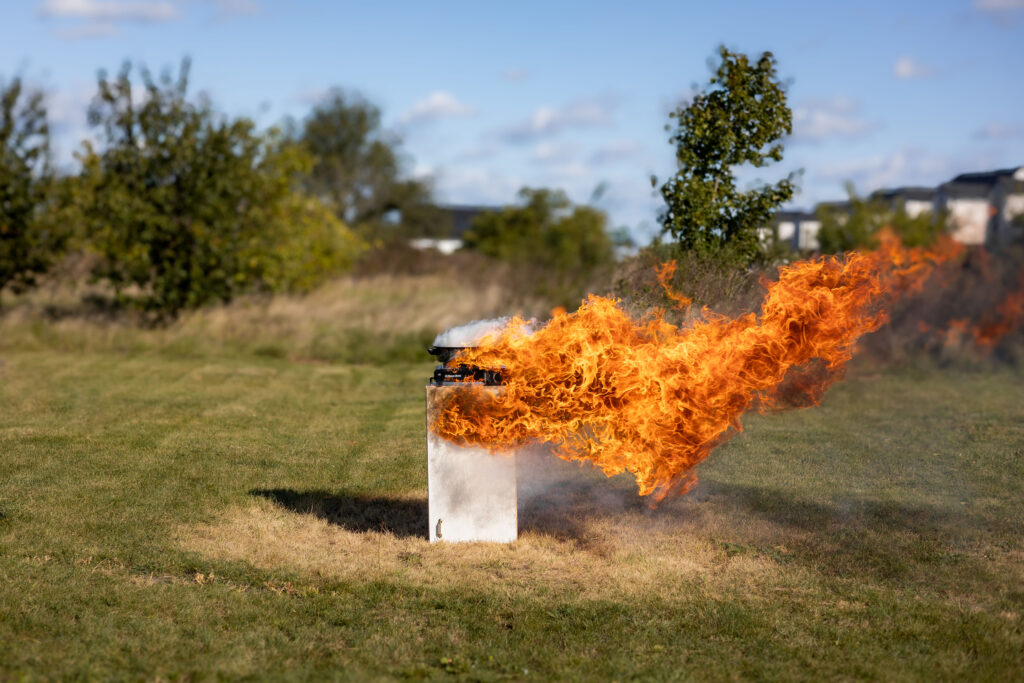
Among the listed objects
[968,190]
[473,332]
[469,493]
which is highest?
[968,190]

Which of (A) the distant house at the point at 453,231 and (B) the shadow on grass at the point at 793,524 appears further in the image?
(A) the distant house at the point at 453,231

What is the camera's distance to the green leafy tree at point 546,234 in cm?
3266

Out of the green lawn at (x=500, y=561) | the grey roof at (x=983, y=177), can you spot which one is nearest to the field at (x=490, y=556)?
the green lawn at (x=500, y=561)

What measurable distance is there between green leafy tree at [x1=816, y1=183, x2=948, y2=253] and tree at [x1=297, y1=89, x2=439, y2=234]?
4029cm

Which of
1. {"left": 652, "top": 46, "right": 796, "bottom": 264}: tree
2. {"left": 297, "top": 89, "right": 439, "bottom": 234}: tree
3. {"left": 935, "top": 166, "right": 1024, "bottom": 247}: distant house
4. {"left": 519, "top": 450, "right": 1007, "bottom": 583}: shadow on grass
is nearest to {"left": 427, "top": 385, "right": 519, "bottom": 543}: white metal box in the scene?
{"left": 519, "top": 450, "right": 1007, "bottom": 583}: shadow on grass

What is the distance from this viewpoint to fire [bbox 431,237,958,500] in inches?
279

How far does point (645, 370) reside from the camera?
705cm

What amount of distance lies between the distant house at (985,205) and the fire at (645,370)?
27.6 metres

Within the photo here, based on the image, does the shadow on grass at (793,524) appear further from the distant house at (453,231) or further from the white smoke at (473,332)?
the distant house at (453,231)

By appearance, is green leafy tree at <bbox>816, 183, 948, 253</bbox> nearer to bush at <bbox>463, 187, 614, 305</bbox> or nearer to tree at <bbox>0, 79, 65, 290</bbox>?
bush at <bbox>463, 187, 614, 305</bbox>

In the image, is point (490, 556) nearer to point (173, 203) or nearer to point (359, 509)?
point (359, 509)

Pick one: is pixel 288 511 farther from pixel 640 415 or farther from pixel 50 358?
pixel 50 358

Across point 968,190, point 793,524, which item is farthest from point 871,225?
point 793,524

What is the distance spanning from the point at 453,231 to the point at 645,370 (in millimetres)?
87200
